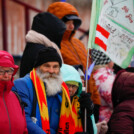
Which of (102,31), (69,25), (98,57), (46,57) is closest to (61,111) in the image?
(46,57)

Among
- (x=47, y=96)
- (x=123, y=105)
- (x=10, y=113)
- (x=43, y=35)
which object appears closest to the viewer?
(x=10, y=113)

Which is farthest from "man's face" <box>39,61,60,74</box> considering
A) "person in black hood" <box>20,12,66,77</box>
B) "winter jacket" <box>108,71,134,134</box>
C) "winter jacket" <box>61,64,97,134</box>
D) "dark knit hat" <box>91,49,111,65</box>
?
"dark knit hat" <box>91,49,111,65</box>

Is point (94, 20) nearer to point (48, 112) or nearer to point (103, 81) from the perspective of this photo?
point (48, 112)

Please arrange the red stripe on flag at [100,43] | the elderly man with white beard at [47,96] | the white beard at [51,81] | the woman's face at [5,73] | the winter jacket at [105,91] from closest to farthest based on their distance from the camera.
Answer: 1. the woman's face at [5,73]
2. the elderly man with white beard at [47,96]
3. the white beard at [51,81]
4. the red stripe on flag at [100,43]
5. the winter jacket at [105,91]

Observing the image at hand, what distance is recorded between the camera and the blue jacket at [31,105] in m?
3.46

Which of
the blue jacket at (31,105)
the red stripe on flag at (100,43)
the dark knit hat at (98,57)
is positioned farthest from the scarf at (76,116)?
the dark knit hat at (98,57)

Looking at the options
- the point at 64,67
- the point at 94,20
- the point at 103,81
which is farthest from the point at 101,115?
the point at 94,20

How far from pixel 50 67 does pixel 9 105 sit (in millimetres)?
725

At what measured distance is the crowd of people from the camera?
3.35 meters

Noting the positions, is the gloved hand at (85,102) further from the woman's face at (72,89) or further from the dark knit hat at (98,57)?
the dark knit hat at (98,57)

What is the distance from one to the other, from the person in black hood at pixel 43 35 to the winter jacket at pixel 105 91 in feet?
3.96

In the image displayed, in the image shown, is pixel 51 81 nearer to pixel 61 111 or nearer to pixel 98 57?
pixel 61 111

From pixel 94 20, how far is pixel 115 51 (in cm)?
45

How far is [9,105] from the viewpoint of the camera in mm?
3277
